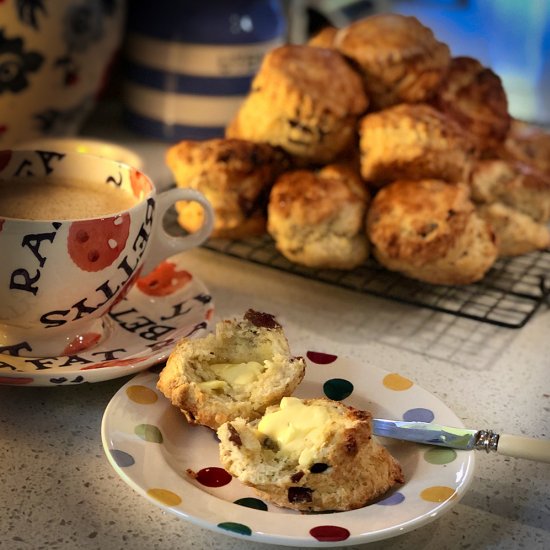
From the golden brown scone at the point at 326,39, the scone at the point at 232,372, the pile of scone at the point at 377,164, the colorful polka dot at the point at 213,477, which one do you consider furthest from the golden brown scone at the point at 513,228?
the colorful polka dot at the point at 213,477

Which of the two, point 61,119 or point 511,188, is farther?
point 61,119

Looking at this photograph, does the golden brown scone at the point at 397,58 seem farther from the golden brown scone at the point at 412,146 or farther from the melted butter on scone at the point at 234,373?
the melted butter on scone at the point at 234,373

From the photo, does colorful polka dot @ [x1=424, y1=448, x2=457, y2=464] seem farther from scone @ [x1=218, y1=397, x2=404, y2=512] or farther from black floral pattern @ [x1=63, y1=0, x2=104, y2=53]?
black floral pattern @ [x1=63, y1=0, x2=104, y2=53]

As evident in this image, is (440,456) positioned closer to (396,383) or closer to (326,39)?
(396,383)

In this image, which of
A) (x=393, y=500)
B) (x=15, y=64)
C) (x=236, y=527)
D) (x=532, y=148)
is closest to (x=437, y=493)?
(x=393, y=500)

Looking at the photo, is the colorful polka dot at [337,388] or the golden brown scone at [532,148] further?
the golden brown scone at [532,148]

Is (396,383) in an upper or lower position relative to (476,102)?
lower

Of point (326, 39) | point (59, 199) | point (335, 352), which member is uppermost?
point (326, 39)
